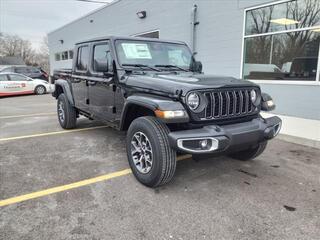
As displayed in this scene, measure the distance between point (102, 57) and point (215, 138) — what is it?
101 inches

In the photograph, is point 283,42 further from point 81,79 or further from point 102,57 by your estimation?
point 81,79

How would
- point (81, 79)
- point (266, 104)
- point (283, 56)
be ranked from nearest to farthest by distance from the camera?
point (266, 104) → point (81, 79) → point (283, 56)

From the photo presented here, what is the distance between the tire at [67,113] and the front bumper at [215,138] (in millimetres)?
3679

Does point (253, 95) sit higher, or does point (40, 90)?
point (253, 95)

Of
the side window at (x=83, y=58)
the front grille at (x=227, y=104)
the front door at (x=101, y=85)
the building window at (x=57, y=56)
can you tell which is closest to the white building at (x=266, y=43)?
the front grille at (x=227, y=104)

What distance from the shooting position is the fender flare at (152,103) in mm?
2895

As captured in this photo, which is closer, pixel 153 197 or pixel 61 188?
pixel 153 197

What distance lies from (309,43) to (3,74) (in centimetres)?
1402

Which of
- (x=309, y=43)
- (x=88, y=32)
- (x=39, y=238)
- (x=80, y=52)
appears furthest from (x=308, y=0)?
(x=88, y=32)

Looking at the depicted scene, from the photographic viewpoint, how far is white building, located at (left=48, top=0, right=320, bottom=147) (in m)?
6.27

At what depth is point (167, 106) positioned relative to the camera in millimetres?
2891

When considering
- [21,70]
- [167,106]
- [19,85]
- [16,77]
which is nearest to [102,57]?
[167,106]

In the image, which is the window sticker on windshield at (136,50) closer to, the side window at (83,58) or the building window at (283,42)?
the side window at (83,58)

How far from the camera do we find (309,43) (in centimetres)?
635
